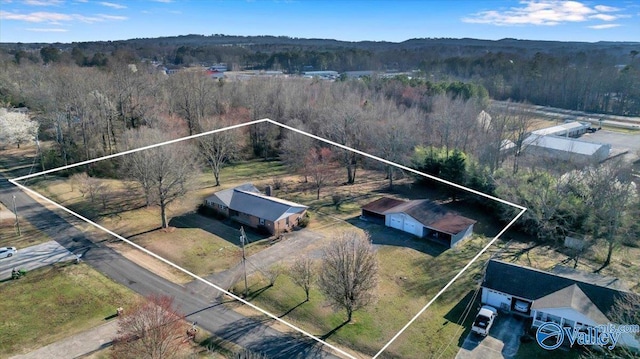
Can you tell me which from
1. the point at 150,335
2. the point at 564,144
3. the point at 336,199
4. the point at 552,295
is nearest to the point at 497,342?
the point at 552,295

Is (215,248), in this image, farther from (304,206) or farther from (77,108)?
(77,108)

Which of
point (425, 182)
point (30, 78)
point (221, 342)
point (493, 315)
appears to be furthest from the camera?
point (30, 78)

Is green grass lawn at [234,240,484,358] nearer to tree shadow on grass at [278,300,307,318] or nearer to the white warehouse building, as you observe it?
tree shadow on grass at [278,300,307,318]

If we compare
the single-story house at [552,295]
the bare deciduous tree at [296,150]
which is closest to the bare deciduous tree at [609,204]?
the single-story house at [552,295]

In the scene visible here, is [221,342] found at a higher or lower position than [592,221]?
lower

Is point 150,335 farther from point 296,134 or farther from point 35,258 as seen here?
point 296,134

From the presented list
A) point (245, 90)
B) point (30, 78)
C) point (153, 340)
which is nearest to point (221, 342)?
point (153, 340)
